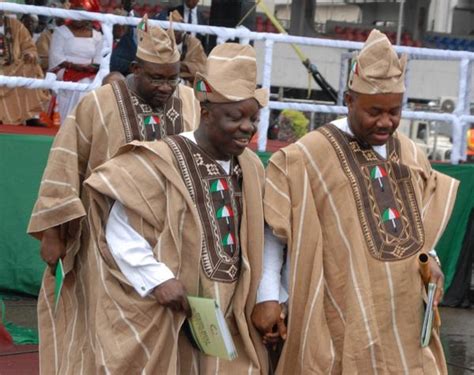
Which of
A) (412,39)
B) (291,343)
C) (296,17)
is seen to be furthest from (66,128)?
(412,39)

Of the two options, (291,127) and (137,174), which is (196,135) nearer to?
(137,174)

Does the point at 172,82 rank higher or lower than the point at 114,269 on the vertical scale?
higher

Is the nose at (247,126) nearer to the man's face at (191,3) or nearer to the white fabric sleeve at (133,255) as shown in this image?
the white fabric sleeve at (133,255)

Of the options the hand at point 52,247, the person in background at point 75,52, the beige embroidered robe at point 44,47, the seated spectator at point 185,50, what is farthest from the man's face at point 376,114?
the beige embroidered robe at point 44,47

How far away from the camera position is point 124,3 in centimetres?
1364

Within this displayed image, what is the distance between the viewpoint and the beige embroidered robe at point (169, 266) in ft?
12.4

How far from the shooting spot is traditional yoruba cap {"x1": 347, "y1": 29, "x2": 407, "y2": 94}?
3.79 metres

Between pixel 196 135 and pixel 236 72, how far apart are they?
29 centimetres

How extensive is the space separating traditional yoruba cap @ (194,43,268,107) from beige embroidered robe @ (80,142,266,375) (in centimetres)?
27

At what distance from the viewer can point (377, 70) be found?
12.5 feet

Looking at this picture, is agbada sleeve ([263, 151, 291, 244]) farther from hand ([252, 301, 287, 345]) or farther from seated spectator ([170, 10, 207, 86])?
seated spectator ([170, 10, 207, 86])

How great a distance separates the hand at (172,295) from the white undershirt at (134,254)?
0.02 m

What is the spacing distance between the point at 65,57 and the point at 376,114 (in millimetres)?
6146

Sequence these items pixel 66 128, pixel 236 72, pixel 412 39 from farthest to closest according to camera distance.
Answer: pixel 412 39, pixel 66 128, pixel 236 72
